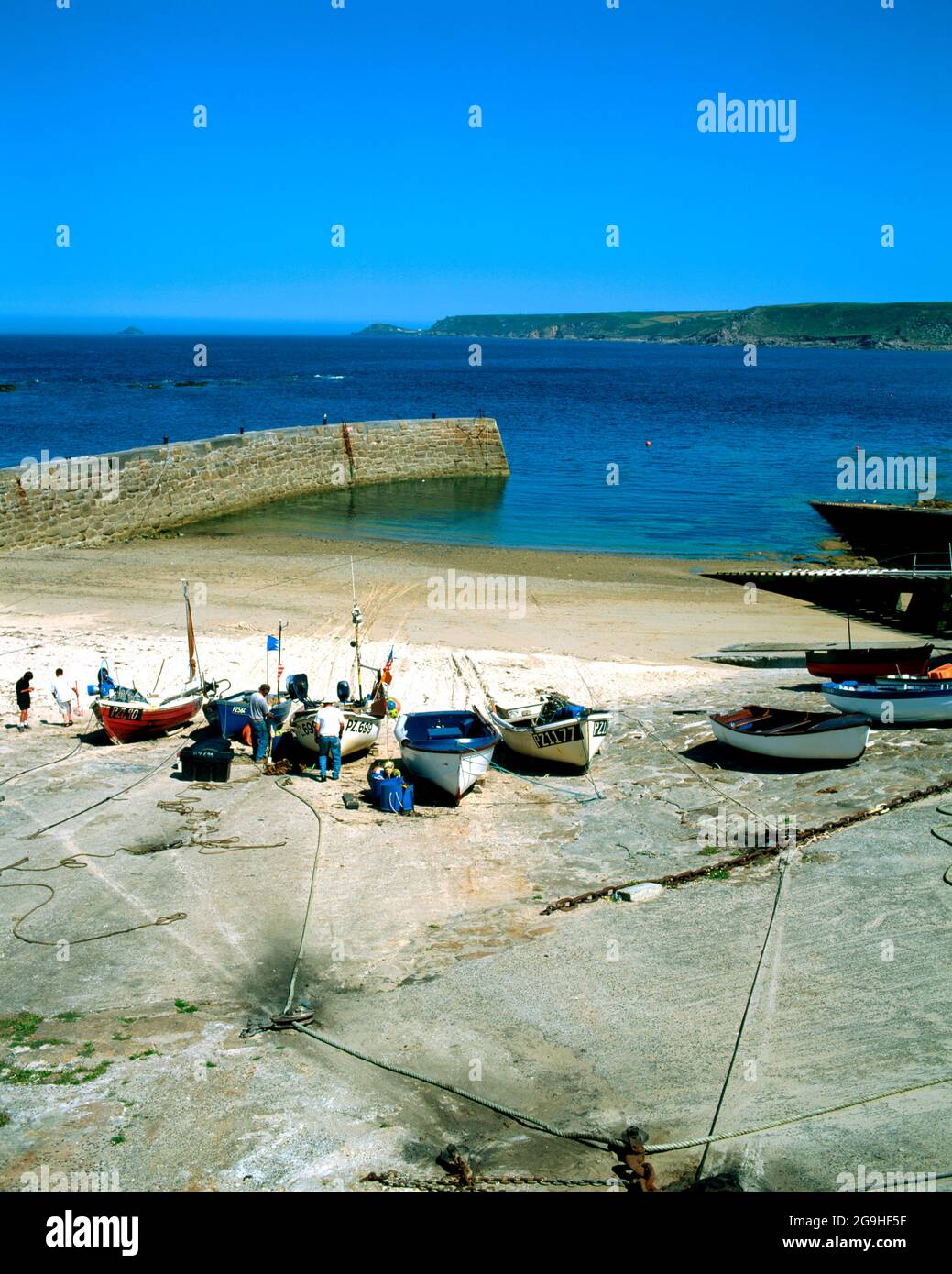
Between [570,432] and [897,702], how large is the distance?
50699 millimetres

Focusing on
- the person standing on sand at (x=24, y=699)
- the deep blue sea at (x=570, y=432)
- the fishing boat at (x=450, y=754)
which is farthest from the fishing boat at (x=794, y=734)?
the deep blue sea at (x=570, y=432)

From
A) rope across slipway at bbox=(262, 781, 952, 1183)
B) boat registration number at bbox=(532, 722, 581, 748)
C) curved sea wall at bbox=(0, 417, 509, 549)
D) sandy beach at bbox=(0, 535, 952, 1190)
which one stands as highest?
curved sea wall at bbox=(0, 417, 509, 549)

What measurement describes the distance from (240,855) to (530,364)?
151912mm

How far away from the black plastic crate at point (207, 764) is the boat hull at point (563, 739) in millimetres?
4370

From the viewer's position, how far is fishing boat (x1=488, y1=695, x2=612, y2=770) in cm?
1723

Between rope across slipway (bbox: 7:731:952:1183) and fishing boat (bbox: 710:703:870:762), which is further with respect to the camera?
fishing boat (bbox: 710:703:870:762)

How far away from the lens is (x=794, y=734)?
693 inches

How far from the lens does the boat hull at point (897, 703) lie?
62.6ft

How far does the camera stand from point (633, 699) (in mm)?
20891

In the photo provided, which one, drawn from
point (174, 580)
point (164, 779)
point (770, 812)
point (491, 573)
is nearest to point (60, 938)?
point (164, 779)

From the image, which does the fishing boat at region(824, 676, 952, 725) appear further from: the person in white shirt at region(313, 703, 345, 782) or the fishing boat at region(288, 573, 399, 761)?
the person in white shirt at region(313, 703, 345, 782)

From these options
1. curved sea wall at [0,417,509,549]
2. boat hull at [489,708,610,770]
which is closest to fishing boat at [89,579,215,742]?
boat hull at [489,708,610,770]

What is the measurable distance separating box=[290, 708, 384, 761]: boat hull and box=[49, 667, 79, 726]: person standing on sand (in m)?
3.99

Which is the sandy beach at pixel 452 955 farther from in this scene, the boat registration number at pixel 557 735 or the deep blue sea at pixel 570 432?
the deep blue sea at pixel 570 432
